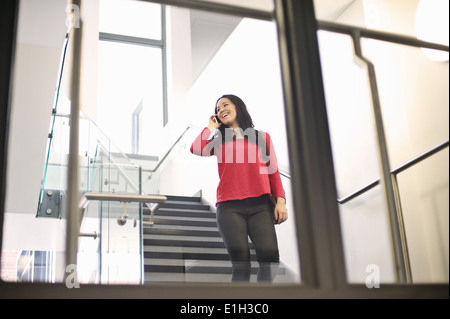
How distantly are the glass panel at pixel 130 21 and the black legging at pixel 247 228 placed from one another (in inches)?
244

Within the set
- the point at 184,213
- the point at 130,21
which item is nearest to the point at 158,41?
the point at 130,21

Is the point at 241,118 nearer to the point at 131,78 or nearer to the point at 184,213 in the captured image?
the point at 184,213

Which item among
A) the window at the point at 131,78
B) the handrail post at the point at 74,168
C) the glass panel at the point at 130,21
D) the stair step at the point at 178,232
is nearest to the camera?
the handrail post at the point at 74,168

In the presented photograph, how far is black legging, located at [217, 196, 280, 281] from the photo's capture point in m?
2.74

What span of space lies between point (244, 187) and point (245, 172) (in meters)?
0.10

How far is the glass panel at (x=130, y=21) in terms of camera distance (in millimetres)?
8672

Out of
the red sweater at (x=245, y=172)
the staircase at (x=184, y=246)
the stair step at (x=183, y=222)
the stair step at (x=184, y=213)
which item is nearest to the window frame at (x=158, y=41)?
the staircase at (x=184, y=246)

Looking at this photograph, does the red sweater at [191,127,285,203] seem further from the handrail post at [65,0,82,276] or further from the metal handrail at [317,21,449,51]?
the handrail post at [65,0,82,276]

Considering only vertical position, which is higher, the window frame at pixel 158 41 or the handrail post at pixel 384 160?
the window frame at pixel 158 41

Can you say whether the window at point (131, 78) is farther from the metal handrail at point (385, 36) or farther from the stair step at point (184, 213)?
the metal handrail at point (385, 36)

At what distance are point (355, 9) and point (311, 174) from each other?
1.77 m

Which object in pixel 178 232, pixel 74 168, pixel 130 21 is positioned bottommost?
pixel 74 168

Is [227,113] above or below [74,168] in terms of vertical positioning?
above

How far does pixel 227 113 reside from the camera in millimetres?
3162
